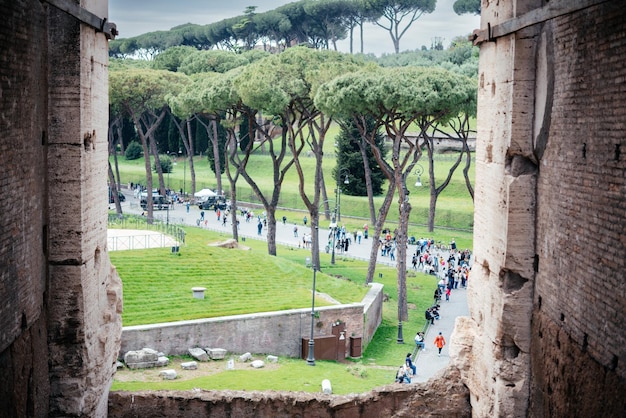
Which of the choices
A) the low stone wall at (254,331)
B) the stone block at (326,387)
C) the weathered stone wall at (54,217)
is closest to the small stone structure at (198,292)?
the low stone wall at (254,331)

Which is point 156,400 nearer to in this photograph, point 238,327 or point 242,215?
point 238,327

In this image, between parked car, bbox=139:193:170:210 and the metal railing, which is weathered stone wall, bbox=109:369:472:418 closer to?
the metal railing

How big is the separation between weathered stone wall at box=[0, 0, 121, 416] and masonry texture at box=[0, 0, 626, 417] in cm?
2

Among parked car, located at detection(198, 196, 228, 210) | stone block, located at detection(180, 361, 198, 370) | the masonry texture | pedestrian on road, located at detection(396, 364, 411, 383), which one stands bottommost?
pedestrian on road, located at detection(396, 364, 411, 383)

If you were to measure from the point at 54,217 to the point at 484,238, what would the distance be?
4.91m

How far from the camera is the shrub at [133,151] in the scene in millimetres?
54875

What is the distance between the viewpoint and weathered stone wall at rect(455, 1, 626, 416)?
319 inches

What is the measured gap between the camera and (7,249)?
8.77 metres

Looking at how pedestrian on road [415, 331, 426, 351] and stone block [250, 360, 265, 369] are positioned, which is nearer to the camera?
stone block [250, 360, 265, 369]

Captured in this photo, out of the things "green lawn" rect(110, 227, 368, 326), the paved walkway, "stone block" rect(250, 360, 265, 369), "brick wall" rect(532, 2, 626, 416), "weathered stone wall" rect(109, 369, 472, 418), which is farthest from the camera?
the paved walkway

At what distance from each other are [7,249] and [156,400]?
3892 millimetres

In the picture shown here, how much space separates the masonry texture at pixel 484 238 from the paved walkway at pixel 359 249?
6.96m

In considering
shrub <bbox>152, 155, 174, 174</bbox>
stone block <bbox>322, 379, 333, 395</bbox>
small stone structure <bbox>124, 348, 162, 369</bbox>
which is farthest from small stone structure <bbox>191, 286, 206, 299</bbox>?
shrub <bbox>152, 155, 174, 174</bbox>

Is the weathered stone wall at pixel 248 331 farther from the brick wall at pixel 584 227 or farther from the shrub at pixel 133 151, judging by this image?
the shrub at pixel 133 151
